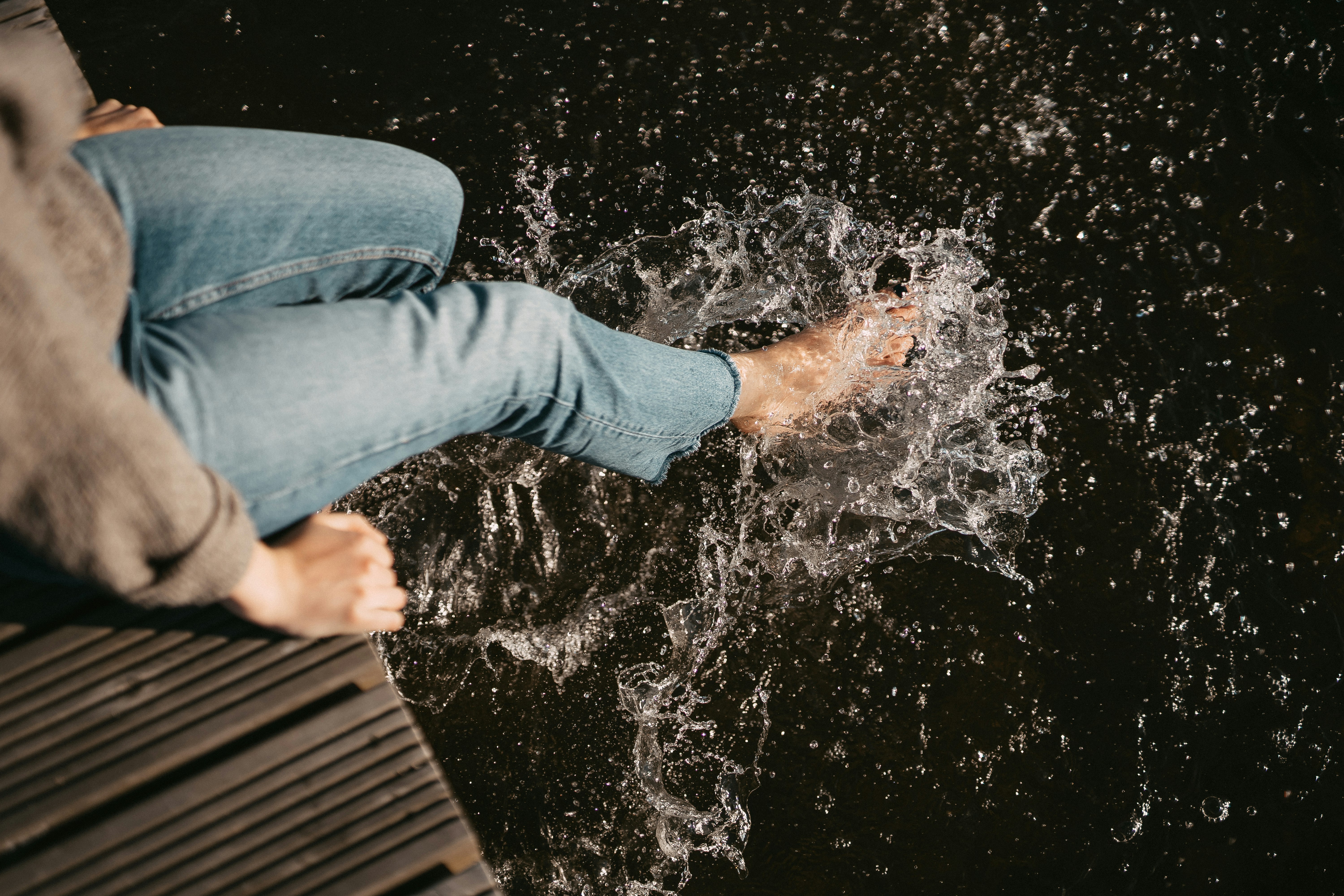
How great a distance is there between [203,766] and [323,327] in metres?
0.66

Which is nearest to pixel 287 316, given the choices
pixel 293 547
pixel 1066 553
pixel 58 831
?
pixel 293 547

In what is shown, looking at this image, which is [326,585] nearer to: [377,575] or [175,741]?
[377,575]

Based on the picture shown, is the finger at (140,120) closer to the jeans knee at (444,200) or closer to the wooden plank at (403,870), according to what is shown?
the jeans knee at (444,200)

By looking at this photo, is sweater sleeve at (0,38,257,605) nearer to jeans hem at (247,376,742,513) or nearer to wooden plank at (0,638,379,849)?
jeans hem at (247,376,742,513)

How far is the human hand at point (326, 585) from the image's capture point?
109 cm

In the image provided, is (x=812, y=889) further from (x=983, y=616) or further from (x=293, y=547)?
(x=293, y=547)

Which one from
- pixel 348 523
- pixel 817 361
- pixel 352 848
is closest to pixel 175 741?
pixel 352 848

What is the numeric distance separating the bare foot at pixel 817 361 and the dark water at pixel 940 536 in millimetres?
253

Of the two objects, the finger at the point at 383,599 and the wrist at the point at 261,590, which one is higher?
the wrist at the point at 261,590

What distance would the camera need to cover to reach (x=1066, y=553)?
2088mm

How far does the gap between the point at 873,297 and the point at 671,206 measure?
1.96 feet

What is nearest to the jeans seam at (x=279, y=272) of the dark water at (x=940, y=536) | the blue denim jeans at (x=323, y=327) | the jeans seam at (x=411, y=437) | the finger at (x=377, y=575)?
the blue denim jeans at (x=323, y=327)

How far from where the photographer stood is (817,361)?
1.97m

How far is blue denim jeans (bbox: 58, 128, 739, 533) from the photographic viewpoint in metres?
1.01
